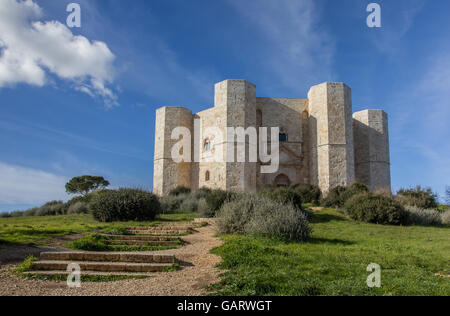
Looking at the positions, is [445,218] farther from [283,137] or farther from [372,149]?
[283,137]

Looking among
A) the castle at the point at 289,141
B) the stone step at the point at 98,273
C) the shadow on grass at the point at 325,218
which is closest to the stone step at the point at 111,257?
the stone step at the point at 98,273

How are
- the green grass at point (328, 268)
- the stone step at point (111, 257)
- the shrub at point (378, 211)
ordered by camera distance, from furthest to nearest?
1. the shrub at point (378, 211)
2. the stone step at point (111, 257)
3. the green grass at point (328, 268)

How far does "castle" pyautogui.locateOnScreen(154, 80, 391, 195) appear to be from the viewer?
73.8ft

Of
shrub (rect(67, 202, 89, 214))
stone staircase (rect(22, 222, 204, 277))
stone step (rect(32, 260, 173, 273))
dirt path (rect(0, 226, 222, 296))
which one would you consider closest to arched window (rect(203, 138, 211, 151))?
shrub (rect(67, 202, 89, 214))

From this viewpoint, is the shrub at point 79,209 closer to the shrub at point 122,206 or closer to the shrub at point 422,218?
the shrub at point 122,206

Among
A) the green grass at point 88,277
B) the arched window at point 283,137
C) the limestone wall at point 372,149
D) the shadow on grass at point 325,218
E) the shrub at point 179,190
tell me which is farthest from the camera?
the limestone wall at point 372,149

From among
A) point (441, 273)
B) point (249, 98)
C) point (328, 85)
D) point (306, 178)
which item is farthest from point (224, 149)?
point (441, 273)

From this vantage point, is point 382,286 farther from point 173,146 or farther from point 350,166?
point 173,146

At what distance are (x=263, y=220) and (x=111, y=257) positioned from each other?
3505 mm

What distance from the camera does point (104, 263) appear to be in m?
4.62

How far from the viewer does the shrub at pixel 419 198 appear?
15.0 m

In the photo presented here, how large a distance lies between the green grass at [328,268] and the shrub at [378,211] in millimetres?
3694

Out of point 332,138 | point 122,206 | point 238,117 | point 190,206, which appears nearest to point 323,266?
point 122,206

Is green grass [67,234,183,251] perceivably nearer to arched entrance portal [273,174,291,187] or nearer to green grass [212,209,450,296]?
green grass [212,209,450,296]
